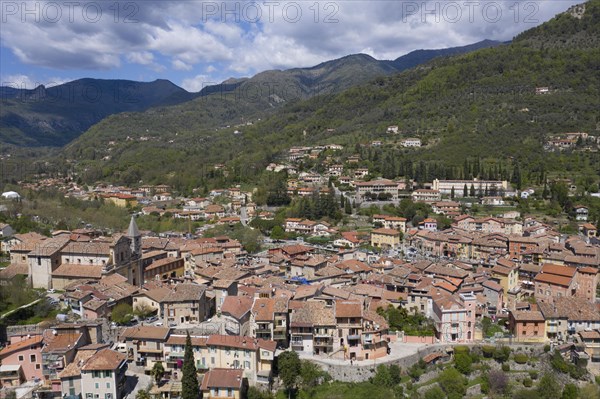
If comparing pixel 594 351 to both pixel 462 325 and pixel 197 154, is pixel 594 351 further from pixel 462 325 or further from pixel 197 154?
pixel 197 154

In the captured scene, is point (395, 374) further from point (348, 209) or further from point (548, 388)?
point (348, 209)

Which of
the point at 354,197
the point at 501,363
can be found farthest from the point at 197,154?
the point at 501,363

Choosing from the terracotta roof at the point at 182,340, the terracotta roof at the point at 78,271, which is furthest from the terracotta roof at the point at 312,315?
the terracotta roof at the point at 78,271

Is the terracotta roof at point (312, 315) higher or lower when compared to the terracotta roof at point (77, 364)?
higher

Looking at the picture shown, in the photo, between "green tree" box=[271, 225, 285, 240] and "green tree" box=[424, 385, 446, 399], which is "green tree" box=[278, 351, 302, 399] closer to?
"green tree" box=[424, 385, 446, 399]

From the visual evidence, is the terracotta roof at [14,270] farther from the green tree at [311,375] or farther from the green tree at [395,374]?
the green tree at [395,374]

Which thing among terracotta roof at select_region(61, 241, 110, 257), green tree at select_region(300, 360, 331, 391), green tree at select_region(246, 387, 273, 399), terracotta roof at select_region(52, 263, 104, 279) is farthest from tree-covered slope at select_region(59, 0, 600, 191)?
green tree at select_region(246, 387, 273, 399)
